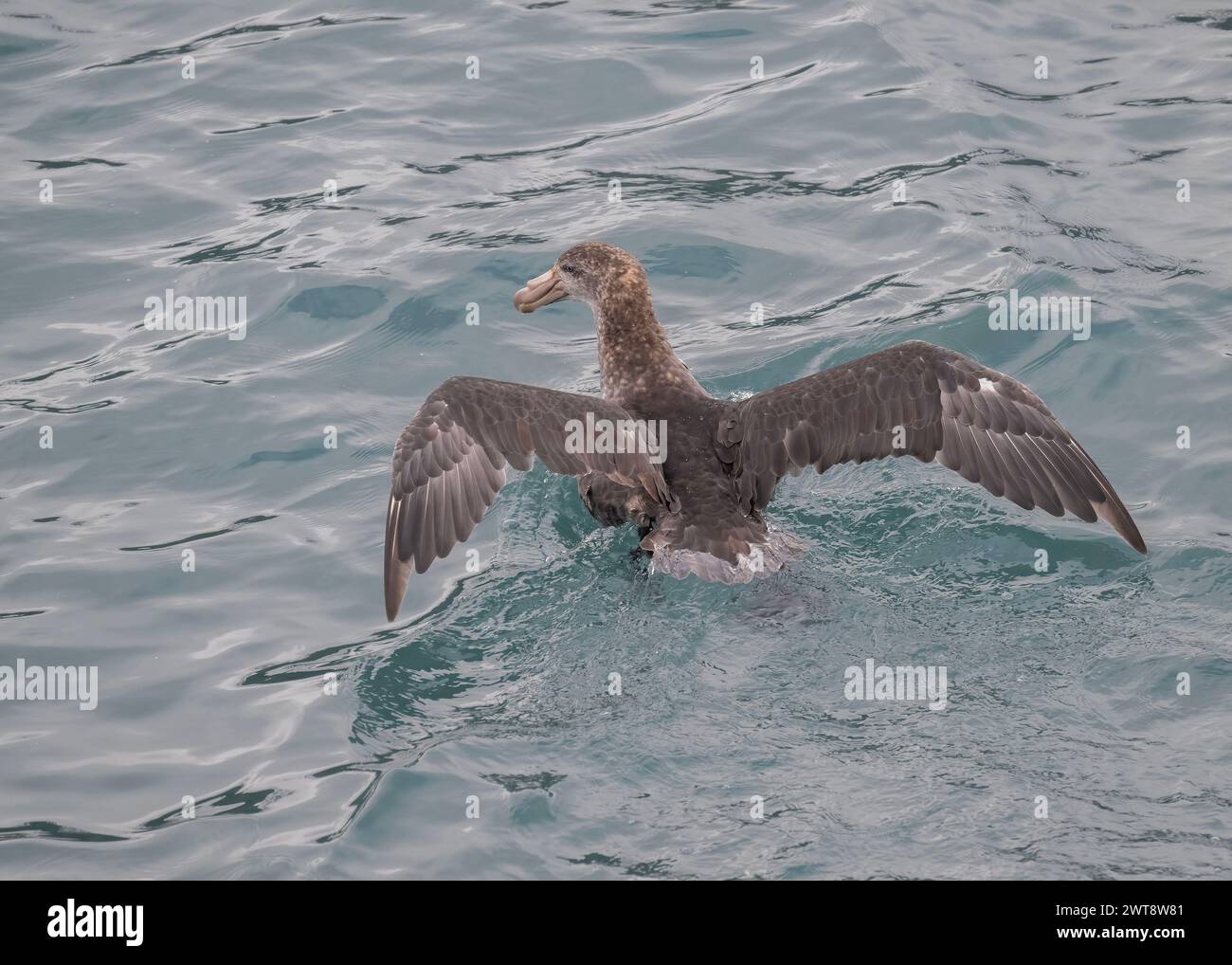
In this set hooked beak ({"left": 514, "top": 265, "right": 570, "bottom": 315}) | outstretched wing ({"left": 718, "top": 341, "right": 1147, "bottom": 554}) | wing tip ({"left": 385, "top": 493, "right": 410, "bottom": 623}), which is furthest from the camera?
hooked beak ({"left": 514, "top": 265, "right": 570, "bottom": 315})

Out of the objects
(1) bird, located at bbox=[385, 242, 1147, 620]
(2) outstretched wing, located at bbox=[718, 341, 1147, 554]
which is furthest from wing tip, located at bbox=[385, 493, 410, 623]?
(2) outstretched wing, located at bbox=[718, 341, 1147, 554]

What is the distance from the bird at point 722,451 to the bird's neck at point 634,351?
0.26 m

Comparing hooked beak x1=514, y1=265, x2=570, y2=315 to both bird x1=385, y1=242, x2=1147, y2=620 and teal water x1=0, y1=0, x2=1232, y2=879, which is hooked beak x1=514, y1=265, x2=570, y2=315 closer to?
teal water x1=0, y1=0, x2=1232, y2=879

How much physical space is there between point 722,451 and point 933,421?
3.95ft

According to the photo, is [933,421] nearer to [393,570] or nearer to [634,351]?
[634,351]

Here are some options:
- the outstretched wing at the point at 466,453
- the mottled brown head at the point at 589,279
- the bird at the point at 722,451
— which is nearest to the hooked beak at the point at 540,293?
the mottled brown head at the point at 589,279

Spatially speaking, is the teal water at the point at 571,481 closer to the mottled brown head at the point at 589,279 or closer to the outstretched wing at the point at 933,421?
the outstretched wing at the point at 933,421

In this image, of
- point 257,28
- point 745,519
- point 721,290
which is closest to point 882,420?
point 745,519

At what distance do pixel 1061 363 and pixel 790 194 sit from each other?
2.93 meters

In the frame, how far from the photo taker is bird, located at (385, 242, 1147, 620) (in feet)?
25.9

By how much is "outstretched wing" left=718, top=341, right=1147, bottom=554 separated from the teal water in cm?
51

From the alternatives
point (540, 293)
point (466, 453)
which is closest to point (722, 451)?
point (466, 453)

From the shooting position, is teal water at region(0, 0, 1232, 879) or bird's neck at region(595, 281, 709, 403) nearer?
teal water at region(0, 0, 1232, 879)

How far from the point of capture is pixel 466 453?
315 inches
